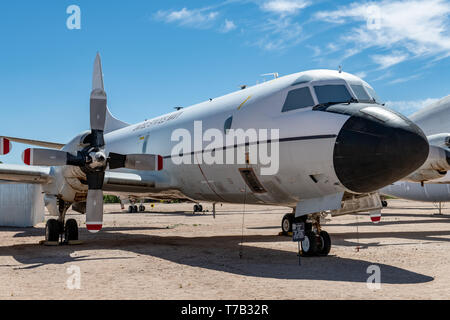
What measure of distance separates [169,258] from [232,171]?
2.73 m

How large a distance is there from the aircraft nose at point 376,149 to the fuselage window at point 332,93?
3.56 feet

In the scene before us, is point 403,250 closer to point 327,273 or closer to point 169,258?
point 327,273

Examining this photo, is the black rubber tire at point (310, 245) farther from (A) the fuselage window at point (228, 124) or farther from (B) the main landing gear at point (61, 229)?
(B) the main landing gear at point (61, 229)

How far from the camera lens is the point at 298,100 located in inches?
428

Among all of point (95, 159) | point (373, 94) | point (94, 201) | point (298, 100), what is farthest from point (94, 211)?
point (373, 94)

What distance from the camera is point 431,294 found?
6.99m

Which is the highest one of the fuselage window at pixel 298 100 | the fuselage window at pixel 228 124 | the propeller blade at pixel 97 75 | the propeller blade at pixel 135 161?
the propeller blade at pixel 97 75

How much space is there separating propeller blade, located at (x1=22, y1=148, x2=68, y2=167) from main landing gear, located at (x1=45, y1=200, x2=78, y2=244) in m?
3.38

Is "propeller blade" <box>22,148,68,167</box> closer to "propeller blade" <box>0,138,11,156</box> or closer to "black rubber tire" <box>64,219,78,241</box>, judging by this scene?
"propeller blade" <box>0,138,11,156</box>

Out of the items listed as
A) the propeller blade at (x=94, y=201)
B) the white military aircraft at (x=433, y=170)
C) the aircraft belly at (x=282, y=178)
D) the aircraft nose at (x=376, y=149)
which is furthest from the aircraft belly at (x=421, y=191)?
the propeller blade at (x=94, y=201)

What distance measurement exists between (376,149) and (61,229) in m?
10.8

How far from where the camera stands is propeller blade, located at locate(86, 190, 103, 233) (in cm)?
1216

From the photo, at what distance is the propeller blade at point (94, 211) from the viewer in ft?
39.9
